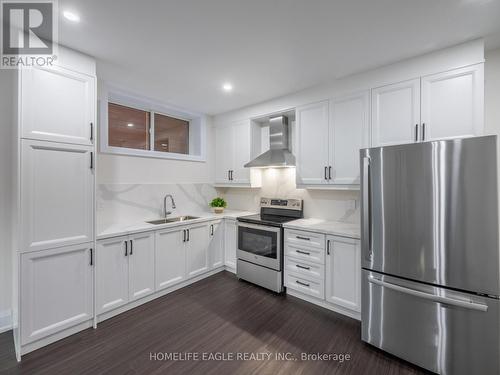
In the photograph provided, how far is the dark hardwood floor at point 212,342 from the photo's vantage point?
1784 millimetres

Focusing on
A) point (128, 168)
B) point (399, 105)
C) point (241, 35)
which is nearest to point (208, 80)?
point (241, 35)

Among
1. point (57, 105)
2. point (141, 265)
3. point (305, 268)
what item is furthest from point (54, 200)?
point (305, 268)

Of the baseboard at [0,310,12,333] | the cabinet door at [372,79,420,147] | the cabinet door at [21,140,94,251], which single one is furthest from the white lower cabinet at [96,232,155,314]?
the cabinet door at [372,79,420,147]

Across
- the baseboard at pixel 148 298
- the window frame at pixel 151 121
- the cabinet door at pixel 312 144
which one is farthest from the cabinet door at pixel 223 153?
the baseboard at pixel 148 298

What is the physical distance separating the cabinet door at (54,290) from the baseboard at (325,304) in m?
2.20

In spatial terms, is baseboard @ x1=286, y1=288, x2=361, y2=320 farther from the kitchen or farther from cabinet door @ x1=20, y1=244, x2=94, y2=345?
cabinet door @ x1=20, y1=244, x2=94, y2=345

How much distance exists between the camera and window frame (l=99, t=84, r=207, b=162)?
2.86m

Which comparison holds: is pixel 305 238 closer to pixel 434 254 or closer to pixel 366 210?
pixel 366 210

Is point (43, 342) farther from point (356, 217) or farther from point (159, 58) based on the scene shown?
point (356, 217)

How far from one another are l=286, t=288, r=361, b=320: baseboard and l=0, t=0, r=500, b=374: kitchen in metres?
0.02

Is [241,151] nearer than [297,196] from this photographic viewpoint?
No

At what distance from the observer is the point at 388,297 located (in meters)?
1.92

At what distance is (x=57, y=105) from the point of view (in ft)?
6.51

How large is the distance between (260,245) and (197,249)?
36.2 inches
